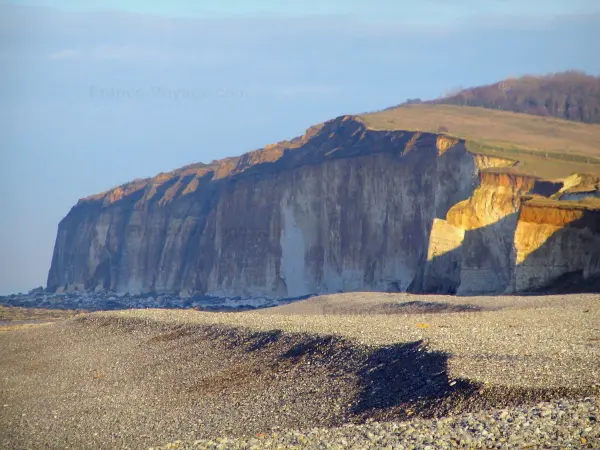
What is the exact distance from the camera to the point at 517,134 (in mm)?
58250

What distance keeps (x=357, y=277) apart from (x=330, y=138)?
1306 cm

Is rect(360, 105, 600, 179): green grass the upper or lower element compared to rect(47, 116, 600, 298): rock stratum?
upper

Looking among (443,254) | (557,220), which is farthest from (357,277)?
(557,220)

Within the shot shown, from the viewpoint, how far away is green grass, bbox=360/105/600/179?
47.8 meters

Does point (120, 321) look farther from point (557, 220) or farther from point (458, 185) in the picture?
point (458, 185)

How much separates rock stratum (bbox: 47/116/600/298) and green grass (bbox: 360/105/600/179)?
4.43 ft

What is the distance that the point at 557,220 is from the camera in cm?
3066

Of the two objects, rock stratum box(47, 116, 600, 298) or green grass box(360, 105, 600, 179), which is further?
green grass box(360, 105, 600, 179)

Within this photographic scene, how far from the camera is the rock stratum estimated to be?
102 feet

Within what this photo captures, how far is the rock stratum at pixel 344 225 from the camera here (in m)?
31.0

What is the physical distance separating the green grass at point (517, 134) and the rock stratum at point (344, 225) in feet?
4.43

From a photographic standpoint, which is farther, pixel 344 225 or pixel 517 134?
pixel 517 134

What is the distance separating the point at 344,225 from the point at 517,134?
482 inches

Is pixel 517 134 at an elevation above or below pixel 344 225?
above
